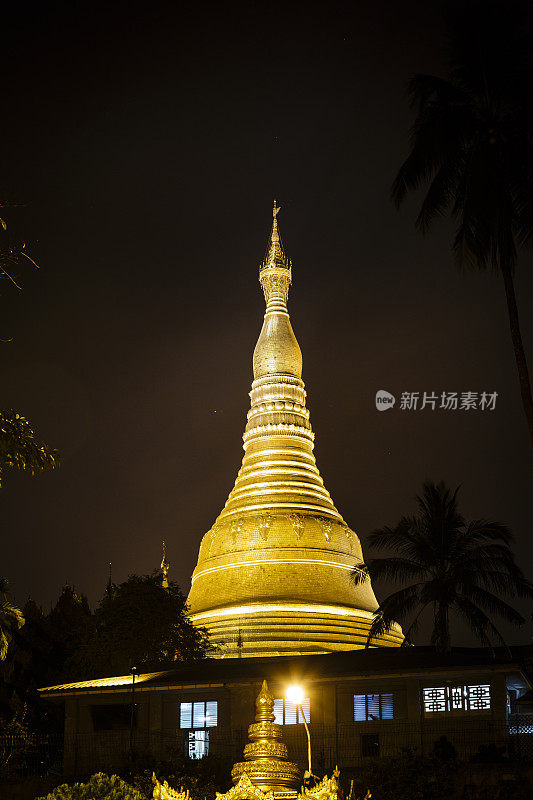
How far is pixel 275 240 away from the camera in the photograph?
65688 mm

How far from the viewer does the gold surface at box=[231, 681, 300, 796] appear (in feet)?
39.8

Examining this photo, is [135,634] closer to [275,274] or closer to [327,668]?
[327,668]

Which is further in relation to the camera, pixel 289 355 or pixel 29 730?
pixel 289 355

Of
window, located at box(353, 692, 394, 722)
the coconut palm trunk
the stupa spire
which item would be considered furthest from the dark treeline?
the coconut palm trunk

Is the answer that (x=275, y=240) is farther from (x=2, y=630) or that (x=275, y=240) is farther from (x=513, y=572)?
(x=2, y=630)

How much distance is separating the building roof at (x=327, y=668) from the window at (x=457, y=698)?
115 cm

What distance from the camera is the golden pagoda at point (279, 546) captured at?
166 feet

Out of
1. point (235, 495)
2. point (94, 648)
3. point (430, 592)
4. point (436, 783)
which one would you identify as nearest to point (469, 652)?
point (430, 592)

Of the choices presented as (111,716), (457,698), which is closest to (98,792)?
(457,698)

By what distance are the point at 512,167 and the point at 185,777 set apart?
1833 cm

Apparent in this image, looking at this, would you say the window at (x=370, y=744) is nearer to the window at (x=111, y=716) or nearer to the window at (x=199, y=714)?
the window at (x=199, y=714)

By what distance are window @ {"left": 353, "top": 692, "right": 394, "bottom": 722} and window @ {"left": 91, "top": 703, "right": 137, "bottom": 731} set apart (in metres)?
9.09

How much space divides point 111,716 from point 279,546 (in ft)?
53.9

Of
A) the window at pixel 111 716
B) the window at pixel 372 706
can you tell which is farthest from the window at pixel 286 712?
the window at pixel 111 716
